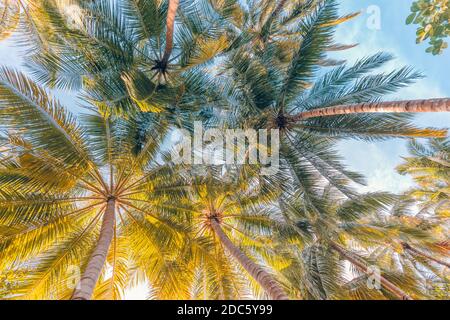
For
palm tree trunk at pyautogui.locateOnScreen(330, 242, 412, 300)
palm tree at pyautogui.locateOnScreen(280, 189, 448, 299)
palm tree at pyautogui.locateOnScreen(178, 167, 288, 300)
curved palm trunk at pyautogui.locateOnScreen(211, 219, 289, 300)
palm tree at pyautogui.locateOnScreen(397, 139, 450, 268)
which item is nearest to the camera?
curved palm trunk at pyautogui.locateOnScreen(211, 219, 289, 300)

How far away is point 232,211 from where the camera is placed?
8461 mm

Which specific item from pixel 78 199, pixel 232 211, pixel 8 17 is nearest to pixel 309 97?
pixel 232 211

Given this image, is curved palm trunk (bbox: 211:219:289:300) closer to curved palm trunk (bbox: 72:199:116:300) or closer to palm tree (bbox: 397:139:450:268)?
curved palm trunk (bbox: 72:199:116:300)

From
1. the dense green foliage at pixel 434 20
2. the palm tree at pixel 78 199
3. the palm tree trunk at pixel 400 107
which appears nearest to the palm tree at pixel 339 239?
the palm tree trunk at pixel 400 107

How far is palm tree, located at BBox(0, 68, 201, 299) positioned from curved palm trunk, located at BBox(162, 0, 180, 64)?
66.7 inches

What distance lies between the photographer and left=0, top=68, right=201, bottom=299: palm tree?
5.46 metres

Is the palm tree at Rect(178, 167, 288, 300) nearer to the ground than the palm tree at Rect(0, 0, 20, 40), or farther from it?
nearer to the ground

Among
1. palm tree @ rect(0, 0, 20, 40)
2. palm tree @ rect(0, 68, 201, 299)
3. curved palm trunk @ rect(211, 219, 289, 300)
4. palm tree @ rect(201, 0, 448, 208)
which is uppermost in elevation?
palm tree @ rect(0, 0, 20, 40)

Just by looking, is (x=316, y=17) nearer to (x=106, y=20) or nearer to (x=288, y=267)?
(x=106, y=20)

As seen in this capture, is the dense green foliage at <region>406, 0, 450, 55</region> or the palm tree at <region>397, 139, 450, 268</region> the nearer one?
the dense green foliage at <region>406, 0, 450, 55</region>

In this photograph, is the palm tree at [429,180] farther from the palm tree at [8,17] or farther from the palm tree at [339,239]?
the palm tree at [8,17]

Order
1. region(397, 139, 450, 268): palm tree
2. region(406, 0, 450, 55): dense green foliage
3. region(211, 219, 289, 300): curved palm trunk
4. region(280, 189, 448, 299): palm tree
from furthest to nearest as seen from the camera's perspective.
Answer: region(397, 139, 450, 268): palm tree < region(280, 189, 448, 299): palm tree < region(211, 219, 289, 300): curved palm trunk < region(406, 0, 450, 55): dense green foliage

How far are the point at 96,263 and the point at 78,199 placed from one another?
2.25 m

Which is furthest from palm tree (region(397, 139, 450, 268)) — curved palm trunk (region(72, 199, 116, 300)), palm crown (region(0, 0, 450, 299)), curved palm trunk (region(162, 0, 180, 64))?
curved palm trunk (region(72, 199, 116, 300))
